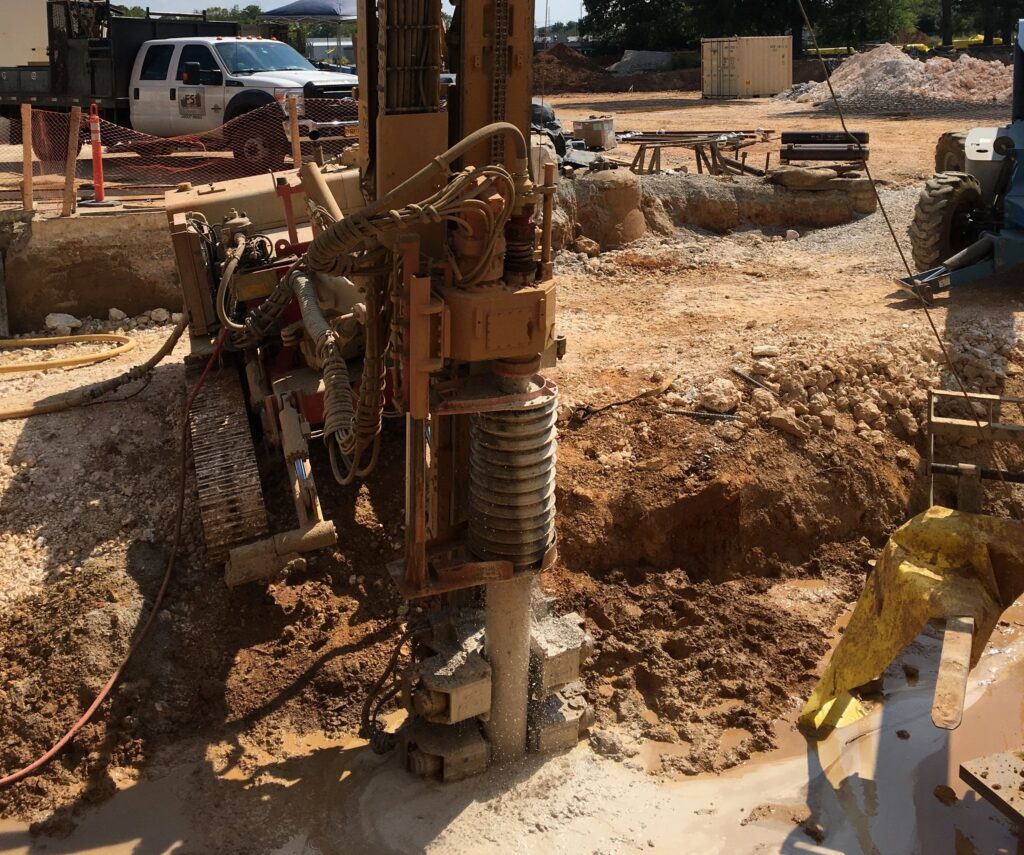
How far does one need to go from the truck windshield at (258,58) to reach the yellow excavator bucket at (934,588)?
492 inches

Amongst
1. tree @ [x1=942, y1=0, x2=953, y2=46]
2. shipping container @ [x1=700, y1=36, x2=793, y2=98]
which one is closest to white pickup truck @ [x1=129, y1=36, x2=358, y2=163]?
shipping container @ [x1=700, y1=36, x2=793, y2=98]

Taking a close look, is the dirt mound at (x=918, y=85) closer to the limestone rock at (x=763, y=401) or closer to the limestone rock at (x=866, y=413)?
the limestone rock at (x=866, y=413)

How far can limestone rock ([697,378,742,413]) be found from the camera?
7582 millimetres

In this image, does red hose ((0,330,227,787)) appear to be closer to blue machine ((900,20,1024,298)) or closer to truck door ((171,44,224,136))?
blue machine ((900,20,1024,298))

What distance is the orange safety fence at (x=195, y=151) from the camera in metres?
13.1

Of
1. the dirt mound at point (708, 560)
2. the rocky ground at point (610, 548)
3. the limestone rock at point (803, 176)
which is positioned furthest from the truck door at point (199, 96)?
the dirt mound at point (708, 560)

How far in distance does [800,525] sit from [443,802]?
337cm

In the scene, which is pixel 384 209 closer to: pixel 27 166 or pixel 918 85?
pixel 27 166

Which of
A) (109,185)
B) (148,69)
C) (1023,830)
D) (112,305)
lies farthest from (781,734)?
(148,69)

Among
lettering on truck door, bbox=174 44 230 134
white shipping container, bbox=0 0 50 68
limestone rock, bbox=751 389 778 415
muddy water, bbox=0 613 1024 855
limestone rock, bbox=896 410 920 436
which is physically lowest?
muddy water, bbox=0 613 1024 855

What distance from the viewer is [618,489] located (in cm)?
718

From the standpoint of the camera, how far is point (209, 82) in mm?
15141

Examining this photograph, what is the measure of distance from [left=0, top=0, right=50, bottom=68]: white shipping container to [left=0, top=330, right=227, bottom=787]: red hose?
11.6 metres

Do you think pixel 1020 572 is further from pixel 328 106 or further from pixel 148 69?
pixel 148 69
